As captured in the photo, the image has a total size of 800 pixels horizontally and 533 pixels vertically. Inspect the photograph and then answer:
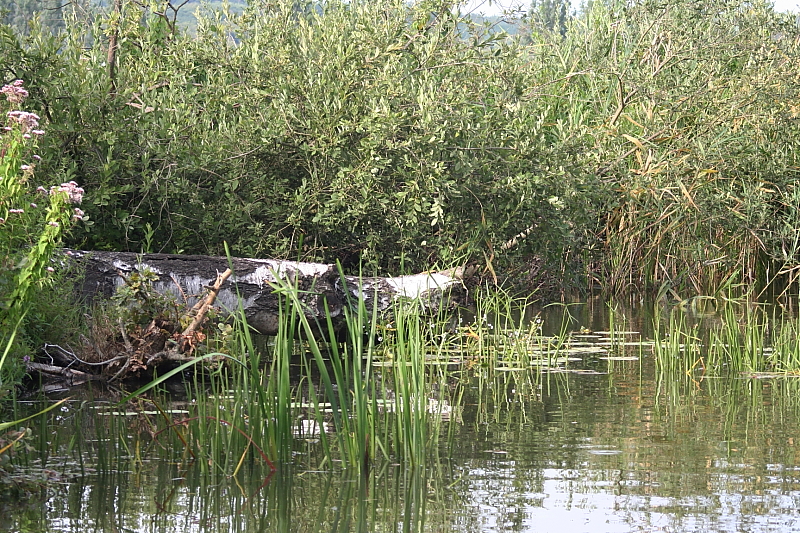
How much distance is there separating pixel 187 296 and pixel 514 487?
4295mm

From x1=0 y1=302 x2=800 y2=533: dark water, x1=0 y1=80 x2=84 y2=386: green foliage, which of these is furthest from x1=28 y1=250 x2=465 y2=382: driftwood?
Result: x1=0 y1=302 x2=800 y2=533: dark water

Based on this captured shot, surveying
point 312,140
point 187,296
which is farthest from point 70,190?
point 312,140

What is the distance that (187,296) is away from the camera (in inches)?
331

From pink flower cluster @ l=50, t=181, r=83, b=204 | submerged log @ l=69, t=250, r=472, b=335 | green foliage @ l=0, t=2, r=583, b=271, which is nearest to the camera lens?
pink flower cluster @ l=50, t=181, r=83, b=204

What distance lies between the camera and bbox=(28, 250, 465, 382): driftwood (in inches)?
308

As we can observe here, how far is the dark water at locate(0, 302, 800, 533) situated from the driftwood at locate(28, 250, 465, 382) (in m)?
1.82

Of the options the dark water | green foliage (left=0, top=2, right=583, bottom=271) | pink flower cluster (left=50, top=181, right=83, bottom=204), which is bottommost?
the dark water

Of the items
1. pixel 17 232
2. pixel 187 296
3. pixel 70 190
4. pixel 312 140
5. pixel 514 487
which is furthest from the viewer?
pixel 312 140

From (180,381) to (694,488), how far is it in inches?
166

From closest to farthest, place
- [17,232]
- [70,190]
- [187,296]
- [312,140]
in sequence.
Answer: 1. [70,190]
2. [17,232]
3. [187,296]
4. [312,140]

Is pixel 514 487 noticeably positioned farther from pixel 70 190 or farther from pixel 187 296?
pixel 187 296

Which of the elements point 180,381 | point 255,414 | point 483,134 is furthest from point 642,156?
point 255,414

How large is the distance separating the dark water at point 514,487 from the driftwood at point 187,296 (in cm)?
182

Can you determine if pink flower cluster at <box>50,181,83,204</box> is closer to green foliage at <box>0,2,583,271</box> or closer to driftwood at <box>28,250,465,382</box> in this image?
driftwood at <box>28,250,465,382</box>
